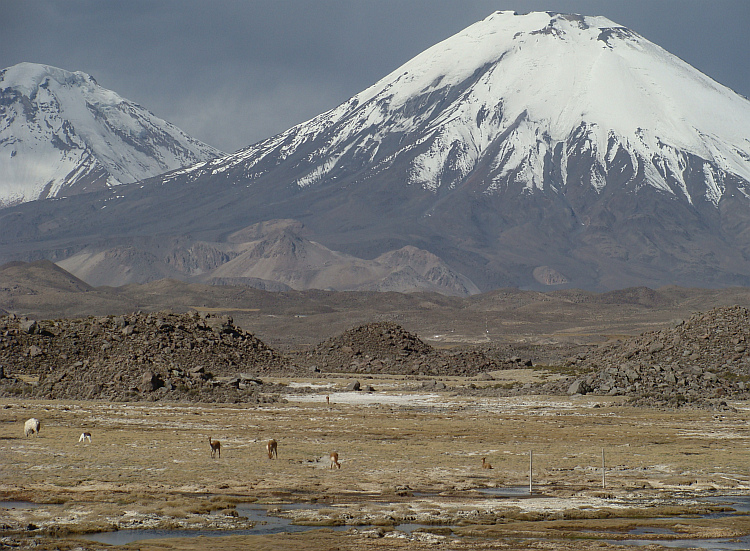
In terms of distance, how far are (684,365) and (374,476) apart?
39.3 metres

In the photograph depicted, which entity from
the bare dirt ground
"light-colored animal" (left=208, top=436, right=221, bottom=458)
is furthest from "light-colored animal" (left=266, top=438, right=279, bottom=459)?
"light-colored animal" (left=208, top=436, right=221, bottom=458)

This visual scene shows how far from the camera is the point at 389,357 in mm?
84562

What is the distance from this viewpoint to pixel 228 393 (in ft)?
178

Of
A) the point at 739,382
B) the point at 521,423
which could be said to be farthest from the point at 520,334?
the point at 521,423

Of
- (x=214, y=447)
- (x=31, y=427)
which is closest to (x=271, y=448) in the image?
(x=214, y=447)

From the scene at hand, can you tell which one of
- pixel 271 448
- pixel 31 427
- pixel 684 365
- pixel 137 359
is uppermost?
pixel 137 359

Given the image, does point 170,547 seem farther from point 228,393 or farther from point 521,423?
point 228,393

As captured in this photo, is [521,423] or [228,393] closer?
[521,423]

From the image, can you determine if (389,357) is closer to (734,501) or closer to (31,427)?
(31,427)

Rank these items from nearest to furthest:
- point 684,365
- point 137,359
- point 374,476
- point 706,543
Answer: point 706,543, point 374,476, point 137,359, point 684,365

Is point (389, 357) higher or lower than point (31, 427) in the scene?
higher

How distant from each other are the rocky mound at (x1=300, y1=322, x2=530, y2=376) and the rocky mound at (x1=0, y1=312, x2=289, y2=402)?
374 inches

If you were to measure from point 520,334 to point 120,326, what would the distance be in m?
96.5

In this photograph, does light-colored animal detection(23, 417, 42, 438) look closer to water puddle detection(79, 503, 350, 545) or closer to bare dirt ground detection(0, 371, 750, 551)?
bare dirt ground detection(0, 371, 750, 551)
